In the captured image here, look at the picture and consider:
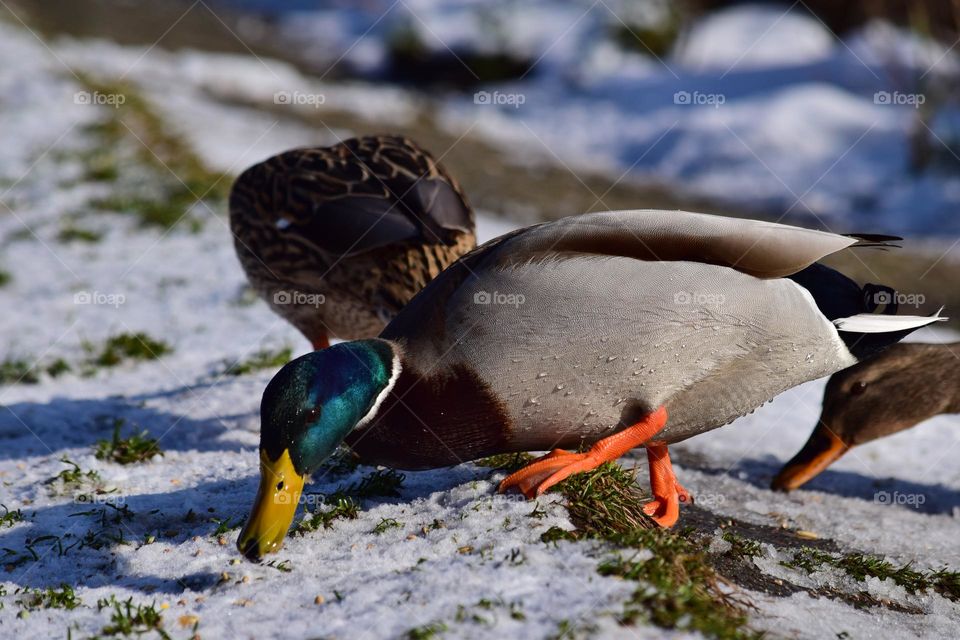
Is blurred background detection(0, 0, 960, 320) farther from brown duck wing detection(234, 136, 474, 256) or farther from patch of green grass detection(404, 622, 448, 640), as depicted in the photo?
patch of green grass detection(404, 622, 448, 640)

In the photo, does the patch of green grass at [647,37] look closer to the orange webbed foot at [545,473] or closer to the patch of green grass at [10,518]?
the orange webbed foot at [545,473]

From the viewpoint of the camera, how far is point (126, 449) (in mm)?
3998

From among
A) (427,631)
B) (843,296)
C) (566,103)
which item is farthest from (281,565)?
(566,103)

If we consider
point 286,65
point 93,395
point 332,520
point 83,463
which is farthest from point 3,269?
point 286,65

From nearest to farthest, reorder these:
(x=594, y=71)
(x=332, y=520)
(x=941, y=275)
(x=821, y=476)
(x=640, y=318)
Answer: (x=640, y=318), (x=332, y=520), (x=821, y=476), (x=941, y=275), (x=594, y=71)

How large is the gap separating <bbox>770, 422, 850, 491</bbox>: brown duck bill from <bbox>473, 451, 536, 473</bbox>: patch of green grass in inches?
54.4

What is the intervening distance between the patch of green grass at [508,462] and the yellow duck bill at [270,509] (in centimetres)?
91

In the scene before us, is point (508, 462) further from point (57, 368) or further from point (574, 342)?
point (57, 368)

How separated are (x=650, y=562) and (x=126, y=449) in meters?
2.29

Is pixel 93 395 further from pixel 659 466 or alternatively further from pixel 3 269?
pixel 659 466

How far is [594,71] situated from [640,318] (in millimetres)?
13084

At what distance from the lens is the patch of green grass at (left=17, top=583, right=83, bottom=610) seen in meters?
2.82

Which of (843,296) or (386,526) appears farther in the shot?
(843,296)

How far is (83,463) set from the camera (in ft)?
12.8
